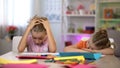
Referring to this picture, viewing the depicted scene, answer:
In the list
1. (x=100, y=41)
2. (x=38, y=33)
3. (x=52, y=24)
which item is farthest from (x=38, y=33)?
(x=52, y=24)

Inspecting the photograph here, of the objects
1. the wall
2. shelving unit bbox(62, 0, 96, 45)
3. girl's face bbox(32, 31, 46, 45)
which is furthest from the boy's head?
the wall

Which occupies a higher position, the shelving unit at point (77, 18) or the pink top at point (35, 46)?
the shelving unit at point (77, 18)

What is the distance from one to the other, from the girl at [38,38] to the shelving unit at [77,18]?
5.73ft

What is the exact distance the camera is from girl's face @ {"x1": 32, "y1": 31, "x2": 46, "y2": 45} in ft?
7.89

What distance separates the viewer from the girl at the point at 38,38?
2.39 metres

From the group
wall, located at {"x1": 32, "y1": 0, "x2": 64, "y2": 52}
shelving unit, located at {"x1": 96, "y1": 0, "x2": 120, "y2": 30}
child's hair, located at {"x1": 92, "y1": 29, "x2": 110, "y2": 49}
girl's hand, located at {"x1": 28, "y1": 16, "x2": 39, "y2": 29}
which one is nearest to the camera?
child's hair, located at {"x1": 92, "y1": 29, "x2": 110, "y2": 49}

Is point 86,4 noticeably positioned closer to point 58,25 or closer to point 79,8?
point 79,8

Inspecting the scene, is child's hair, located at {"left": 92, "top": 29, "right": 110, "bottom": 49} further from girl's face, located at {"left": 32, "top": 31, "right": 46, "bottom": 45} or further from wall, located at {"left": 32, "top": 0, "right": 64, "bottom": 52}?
wall, located at {"left": 32, "top": 0, "right": 64, "bottom": 52}

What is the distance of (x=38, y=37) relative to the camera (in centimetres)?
240

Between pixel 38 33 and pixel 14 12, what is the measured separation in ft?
7.00

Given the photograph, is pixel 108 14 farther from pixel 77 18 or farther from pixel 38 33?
pixel 38 33

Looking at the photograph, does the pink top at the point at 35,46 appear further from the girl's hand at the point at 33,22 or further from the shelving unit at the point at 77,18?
the shelving unit at the point at 77,18

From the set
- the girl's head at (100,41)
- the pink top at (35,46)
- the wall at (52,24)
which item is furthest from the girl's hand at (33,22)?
the wall at (52,24)

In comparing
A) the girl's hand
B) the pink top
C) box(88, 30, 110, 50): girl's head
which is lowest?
the pink top
